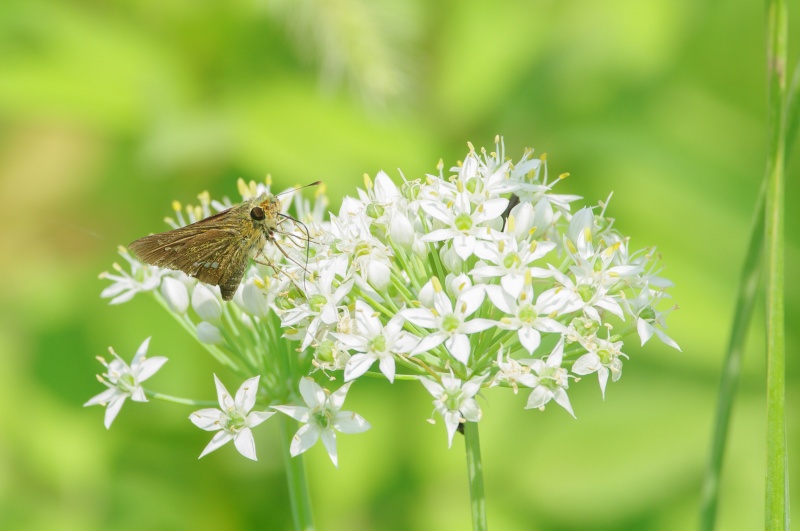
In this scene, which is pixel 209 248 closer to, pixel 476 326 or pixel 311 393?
pixel 311 393

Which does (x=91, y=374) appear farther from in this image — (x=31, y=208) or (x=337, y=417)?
(x=337, y=417)

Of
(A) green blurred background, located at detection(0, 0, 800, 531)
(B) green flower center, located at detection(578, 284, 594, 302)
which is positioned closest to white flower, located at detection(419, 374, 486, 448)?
(B) green flower center, located at detection(578, 284, 594, 302)

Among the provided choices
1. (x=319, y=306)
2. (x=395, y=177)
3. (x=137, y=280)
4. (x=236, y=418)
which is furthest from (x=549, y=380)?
(x=395, y=177)

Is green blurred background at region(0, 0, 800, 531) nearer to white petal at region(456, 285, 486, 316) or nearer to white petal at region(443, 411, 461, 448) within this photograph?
white petal at region(456, 285, 486, 316)

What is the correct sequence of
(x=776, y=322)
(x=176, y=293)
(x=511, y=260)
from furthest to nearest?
(x=176, y=293), (x=511, y=260), (x=776, y=322)

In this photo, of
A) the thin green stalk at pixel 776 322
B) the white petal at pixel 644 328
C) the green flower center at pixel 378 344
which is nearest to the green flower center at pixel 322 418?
the green flower center at pixel 378 344

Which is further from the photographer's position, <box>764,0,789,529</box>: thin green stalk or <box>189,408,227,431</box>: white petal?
<box>189,408,227,431</box>: white petal
